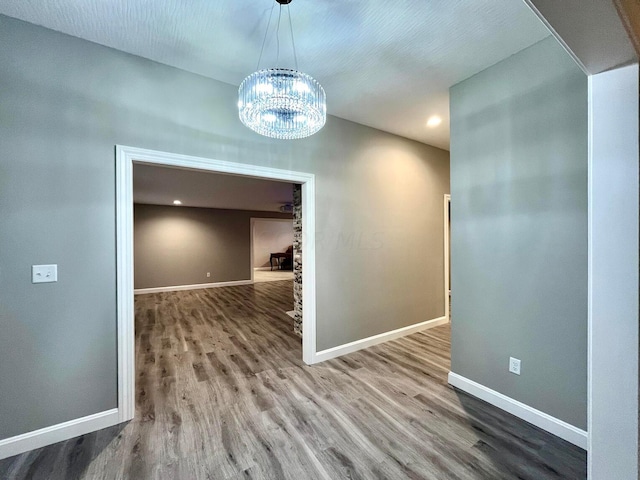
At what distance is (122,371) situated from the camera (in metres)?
1.87

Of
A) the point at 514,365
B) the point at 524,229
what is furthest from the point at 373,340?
the point at 524,229

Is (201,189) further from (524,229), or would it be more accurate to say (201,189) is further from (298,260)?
(524,229)

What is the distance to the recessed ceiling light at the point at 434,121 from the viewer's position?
2.99 m

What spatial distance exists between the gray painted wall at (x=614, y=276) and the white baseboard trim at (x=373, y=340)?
81.9 inches

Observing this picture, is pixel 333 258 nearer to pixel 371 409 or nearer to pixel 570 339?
pixel 371 409

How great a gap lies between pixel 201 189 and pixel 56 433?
14.9 ft

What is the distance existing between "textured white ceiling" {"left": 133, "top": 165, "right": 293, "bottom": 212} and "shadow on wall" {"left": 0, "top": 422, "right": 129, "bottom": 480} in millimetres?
3016

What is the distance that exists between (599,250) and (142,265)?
841 centimetres

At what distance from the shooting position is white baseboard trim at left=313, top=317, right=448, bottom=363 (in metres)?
2.88

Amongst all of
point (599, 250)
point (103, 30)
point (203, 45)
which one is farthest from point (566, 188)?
point (103, 30)

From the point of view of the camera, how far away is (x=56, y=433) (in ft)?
5.56

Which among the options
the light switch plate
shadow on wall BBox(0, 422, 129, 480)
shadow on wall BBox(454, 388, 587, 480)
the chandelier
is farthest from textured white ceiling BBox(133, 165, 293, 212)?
shadow on wall BBox(454, 388, 587, 480)

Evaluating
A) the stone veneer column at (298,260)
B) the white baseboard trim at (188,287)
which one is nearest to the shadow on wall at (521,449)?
the stone veneer column at (298,260)

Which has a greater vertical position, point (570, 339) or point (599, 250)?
point (599, 250)
